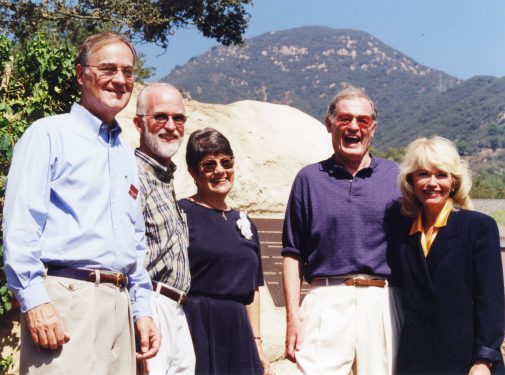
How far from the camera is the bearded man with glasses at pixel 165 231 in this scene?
3.31m

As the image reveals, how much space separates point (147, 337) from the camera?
3070mm

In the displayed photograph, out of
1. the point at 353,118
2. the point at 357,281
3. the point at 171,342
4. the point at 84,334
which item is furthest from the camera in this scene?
the point at 353,118

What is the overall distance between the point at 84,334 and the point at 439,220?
5.54 feet

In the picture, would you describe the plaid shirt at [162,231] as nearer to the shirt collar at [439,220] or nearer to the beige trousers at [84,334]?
the beige trousers at [84,334]

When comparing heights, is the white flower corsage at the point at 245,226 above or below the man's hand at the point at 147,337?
above

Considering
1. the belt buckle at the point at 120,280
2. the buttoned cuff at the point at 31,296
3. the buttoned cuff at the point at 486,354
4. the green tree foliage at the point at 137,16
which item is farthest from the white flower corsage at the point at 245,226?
the green tree foliage at the point at 137,16

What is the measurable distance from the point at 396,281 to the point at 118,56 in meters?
1.67

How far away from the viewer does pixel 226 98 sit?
15750cm

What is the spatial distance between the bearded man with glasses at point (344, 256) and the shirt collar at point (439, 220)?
0.16m

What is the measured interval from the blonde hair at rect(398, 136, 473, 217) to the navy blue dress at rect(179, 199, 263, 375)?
820mm

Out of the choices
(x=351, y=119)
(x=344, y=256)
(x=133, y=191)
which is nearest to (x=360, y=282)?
(x=344, y=256)

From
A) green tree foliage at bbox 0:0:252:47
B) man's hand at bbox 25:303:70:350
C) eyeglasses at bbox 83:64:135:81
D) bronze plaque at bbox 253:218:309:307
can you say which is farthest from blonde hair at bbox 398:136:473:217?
green tree foliage at bbox 0:0:252:47

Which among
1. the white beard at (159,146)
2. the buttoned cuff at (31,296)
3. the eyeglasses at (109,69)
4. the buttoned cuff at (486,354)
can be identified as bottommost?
the buttoned cuff at (486,354)

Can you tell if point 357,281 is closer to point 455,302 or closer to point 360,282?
point 360,282
